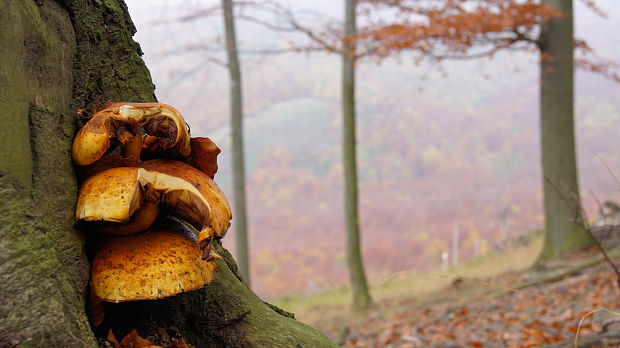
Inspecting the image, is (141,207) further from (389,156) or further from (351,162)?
(389,156)

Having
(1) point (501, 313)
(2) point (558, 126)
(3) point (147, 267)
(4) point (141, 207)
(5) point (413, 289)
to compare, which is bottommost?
(5) point (413, 289)

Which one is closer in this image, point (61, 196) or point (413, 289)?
point (61, 196)

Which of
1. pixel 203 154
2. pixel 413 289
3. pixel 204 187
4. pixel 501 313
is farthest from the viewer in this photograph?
pixel 413 289

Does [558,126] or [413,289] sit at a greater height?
[558,126]

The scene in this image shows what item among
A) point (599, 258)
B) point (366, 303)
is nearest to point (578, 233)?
point (599, 258)

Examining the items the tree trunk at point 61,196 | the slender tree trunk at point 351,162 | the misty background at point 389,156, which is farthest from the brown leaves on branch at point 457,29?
the misty background at point 389,156

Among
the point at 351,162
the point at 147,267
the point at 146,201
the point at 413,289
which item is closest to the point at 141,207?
the point at 146,201

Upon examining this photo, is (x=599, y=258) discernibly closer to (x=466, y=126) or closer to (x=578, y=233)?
(x=578, y=233)
